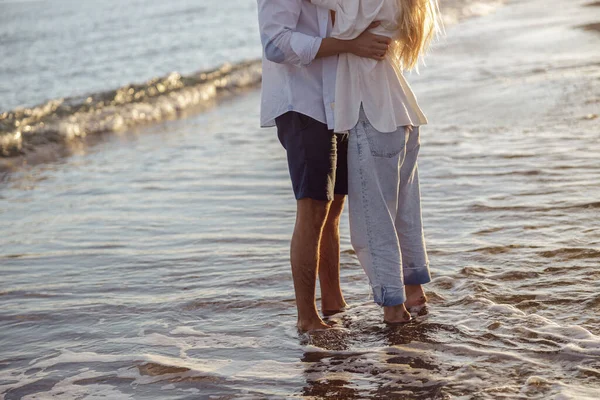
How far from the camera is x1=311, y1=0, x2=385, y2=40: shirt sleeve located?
11.4ft

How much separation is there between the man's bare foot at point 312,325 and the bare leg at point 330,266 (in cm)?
23

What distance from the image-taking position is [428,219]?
5355 mm

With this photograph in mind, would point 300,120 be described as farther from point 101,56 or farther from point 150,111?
point 101,56

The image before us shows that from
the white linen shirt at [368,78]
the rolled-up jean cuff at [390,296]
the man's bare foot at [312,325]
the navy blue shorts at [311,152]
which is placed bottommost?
the man's bare foot at [312,325]

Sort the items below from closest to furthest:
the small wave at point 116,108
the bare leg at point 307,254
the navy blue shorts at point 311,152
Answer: the navy blue shorts at point 311,152
the bare leg at point 307,254
the small wave at point 116,108

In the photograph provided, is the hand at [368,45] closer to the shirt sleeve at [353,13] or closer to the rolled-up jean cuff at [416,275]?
the shirt sleeve at [353,13]

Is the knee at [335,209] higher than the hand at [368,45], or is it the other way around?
the hand at [368,45]

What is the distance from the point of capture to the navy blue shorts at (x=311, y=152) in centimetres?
353

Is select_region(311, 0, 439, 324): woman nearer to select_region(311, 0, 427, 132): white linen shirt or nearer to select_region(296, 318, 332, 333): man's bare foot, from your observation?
select_region(311, 0, 427, 132): white linen shirt

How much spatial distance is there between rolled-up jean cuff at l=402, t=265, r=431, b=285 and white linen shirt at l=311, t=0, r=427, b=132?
716 millimetres

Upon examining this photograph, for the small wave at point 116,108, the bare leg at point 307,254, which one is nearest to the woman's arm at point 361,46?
the bare leg at point 307,254

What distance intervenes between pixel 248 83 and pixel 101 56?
677 centimetres

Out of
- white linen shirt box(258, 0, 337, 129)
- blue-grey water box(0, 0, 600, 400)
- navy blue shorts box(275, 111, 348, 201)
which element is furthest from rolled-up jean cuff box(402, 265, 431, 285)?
white linen shirt box(258, 0, 337, 129)

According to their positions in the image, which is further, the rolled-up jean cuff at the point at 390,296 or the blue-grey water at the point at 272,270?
the rolled-up jean cuff at the point at 390,296
